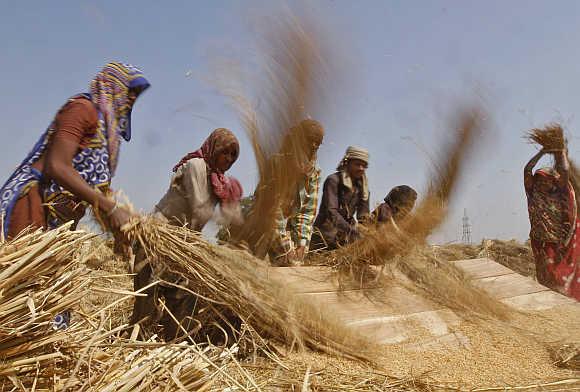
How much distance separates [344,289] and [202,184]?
1.04 m

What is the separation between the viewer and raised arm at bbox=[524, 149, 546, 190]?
6.14 metres

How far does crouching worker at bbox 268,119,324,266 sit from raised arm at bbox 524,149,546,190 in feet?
11.0

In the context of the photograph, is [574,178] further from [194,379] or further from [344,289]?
[194,379]

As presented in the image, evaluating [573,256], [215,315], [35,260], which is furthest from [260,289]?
[573,256]

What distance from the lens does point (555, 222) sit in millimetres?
6156

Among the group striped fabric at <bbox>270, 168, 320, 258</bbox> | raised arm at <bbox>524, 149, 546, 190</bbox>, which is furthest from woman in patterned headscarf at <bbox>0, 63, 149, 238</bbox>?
raised arm at <bbox>524, 149, 546, 190</bbox>

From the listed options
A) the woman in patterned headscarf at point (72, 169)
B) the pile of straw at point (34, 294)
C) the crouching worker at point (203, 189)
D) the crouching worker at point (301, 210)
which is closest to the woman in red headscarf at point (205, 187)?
the crouching worker at point (203, 189)

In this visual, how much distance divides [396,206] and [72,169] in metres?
2.74

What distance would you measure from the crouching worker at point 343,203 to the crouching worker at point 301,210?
180 mm

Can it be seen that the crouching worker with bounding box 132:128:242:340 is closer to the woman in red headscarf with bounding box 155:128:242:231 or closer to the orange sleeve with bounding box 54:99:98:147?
the woman in red headscarf with bounding box 155:128:242:231

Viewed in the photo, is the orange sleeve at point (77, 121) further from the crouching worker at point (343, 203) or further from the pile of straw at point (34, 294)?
the crouching worker at point (343, 203)

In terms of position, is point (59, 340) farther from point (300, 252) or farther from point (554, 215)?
point (554, 215)

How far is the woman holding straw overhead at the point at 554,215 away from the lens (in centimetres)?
606

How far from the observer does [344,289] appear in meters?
3.21
